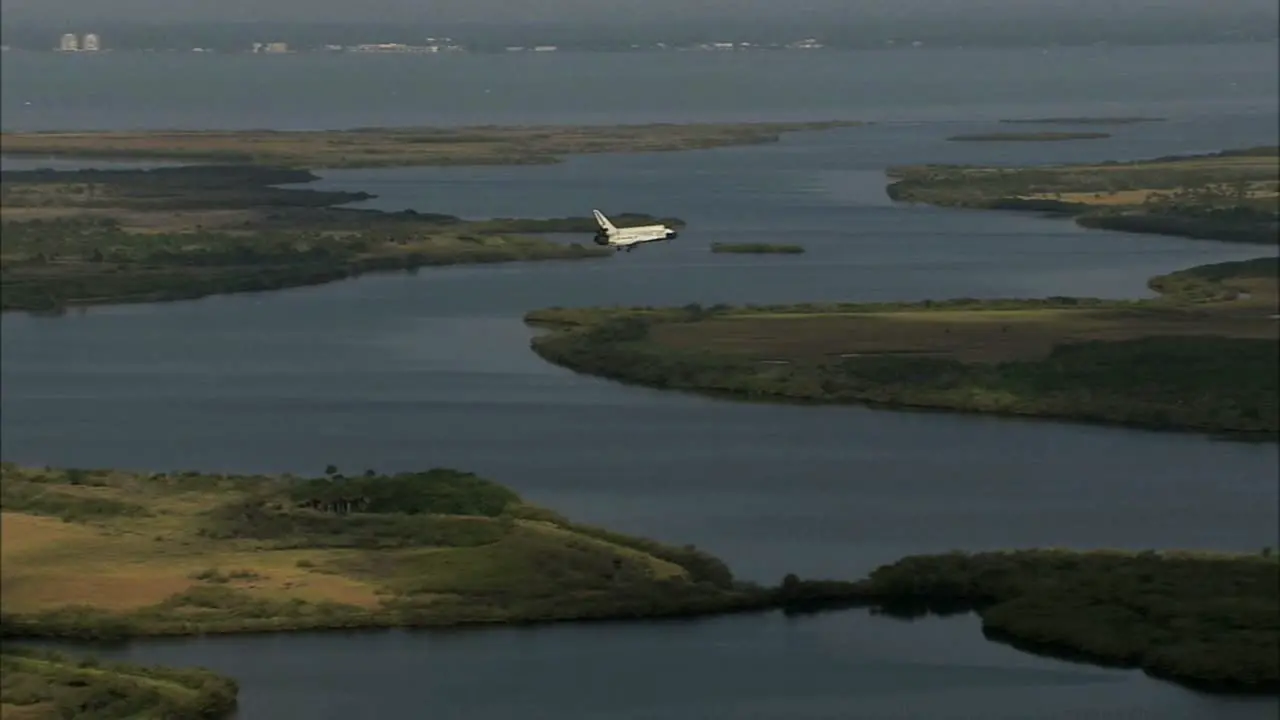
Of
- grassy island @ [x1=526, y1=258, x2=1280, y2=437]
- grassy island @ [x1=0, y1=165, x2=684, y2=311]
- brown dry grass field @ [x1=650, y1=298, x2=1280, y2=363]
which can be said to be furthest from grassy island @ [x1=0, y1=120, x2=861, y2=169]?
brown dry grass field @ [x1=650, y1=298, x2=1280, y2=363]

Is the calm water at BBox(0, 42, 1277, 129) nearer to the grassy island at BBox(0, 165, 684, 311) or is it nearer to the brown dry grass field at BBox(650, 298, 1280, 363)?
the grassy island at BBox(0, 165, 684, 311)

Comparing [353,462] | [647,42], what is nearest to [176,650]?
[353,462]

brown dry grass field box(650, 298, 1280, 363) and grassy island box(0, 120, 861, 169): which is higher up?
grassy island box(0, 120, 861, 169)

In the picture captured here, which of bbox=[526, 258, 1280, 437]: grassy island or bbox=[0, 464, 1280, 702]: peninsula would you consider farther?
bbox=[526, 258, 1280, 437]: grassy island

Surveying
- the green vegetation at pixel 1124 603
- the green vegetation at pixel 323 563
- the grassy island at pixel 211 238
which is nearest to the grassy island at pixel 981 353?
the grassy island at pixel 211 238

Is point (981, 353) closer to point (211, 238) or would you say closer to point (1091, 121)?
point (211, 238)

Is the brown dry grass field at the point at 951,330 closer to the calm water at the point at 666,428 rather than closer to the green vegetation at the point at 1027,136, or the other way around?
the calm water at the point at 666,428

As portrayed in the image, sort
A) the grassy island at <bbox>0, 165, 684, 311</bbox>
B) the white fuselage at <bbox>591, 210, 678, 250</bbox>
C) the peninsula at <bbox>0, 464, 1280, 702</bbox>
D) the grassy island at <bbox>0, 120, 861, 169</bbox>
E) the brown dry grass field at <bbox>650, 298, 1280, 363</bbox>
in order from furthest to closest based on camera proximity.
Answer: the grassy island at <bbox>0, 120, 861, 169</bbox> < the grassy island at <bbox>0, 165, 684, 311</bbox> < the brown dry grass field at <bbox>650, 298, 1280, 363</bbox> < the white fuselage at <bbox>591, 210, 678, 250</bbox> < the peninsula at <bbox>0, 464, 1280, 702</bbox>
